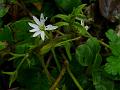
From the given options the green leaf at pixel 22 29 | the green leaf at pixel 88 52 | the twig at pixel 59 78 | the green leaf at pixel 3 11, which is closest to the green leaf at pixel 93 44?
the green leaf at pixel 88 52

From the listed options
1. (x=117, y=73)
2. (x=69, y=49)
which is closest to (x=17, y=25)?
(x=69, y=49)

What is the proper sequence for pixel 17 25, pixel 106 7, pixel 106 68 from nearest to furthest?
pixel 106 68 → pixel 17 25 → pixel 106 7

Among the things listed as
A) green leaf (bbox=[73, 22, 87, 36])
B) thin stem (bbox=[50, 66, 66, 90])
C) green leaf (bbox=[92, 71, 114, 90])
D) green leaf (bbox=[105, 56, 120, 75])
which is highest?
green leaf (bbox=[73, 22, 87, 36])

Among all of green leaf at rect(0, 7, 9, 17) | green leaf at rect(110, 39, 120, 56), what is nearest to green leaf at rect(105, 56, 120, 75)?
green leaf at rect(110, 39, 120, 56)

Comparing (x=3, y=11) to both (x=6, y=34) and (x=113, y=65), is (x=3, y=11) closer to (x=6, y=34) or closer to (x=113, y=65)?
(x=6, y=34)

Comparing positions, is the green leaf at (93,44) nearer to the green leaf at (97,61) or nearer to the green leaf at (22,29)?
the green leaf at (97,61)

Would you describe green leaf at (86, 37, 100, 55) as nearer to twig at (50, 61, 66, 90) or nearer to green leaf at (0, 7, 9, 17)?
twig at (50, 61, 66, 90)

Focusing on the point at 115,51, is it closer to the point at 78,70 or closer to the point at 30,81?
the point at 78,70

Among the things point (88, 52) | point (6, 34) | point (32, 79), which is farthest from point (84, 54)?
point (6, 34)

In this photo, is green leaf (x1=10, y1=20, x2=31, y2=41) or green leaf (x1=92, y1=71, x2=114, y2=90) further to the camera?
green leaf (x1=10, y1=20, x2=31, y2=41)
